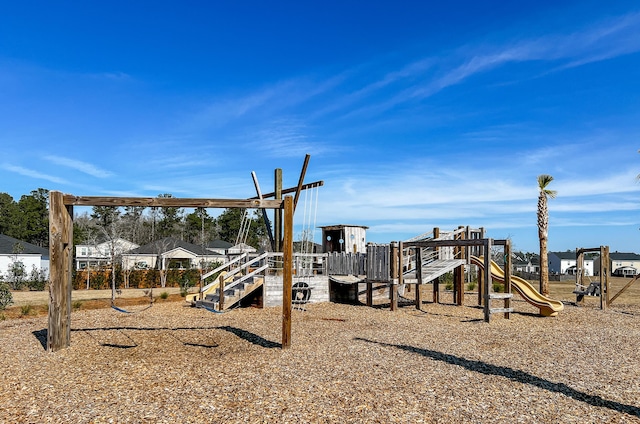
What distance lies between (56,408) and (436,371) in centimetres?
540

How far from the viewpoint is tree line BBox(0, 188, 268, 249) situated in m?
60.4

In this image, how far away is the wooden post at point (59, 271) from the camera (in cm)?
957

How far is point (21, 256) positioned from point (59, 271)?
120ft

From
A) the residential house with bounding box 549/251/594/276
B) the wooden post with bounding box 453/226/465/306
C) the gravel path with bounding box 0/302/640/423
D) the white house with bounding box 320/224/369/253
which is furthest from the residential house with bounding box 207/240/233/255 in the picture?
the residential house with bounding box 549/251/594/276

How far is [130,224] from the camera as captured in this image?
196 feet

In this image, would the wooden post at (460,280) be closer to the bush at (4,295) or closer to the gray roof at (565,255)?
the bush at (4,295)

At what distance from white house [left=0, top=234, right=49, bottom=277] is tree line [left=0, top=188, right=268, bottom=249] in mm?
11818

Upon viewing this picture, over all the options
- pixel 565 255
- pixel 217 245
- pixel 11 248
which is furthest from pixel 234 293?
pixel 565 255

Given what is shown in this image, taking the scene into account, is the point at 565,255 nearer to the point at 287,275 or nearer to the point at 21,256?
the point at 21,256

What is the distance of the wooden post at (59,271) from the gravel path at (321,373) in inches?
14.1

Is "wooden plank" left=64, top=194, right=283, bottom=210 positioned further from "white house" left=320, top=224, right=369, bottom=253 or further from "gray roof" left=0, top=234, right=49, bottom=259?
"gray roof" left=0, top=234, right=49, bottom=259

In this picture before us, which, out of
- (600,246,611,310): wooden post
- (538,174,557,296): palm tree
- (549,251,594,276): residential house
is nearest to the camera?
(600,246,611,310): wooden post

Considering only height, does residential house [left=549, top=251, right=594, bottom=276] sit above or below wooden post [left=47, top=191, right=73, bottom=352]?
below

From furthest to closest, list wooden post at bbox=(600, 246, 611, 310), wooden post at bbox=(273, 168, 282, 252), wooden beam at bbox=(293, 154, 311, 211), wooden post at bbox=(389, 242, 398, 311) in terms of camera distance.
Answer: wooden post at bbox=(600, 246, 611, 310), wooden post at bbox=(389, 242, 398, 311), wooden post at bbox=(273, 168, 282, 252), wooden beam at bbox=(293, 154, 311, 211)
